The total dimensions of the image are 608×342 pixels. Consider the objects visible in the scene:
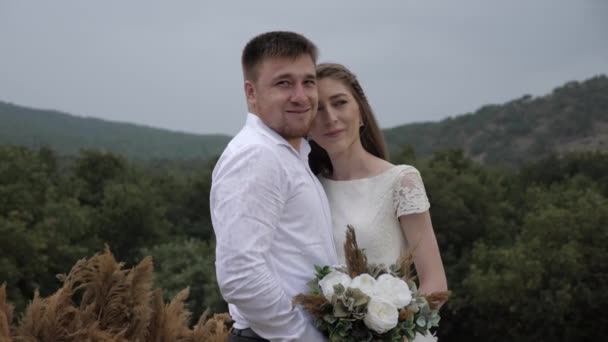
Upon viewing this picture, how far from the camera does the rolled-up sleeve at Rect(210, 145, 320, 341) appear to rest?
3080mm

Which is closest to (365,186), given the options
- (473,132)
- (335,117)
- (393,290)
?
(335,117)

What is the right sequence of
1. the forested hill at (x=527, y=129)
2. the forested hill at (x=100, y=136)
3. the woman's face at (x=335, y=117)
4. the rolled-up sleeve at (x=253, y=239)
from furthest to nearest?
the forested hill at (x=100, y=136), the forested hill at (x=527, y=129), the woman's face at (x=335, y=117), the rolled-up sleeve at (x=253, y=239)

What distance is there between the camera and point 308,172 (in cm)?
356

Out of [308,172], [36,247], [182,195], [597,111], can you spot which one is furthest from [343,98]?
[597,111]

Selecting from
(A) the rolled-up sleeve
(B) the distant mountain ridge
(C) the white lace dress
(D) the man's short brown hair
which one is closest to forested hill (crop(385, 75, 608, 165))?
(B) the distant mountain ridge

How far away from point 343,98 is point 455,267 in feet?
106

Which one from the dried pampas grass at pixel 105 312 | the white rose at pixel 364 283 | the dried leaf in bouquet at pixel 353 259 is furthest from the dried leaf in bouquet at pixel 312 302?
the dried pampas grass at pixel 105 312

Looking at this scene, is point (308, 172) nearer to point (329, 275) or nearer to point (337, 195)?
point (329, 275)

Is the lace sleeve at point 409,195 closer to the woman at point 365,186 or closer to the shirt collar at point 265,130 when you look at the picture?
the woman at point 365,186

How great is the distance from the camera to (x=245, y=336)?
3.37m

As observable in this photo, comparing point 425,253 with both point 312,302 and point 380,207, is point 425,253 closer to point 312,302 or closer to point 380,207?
point 380,207

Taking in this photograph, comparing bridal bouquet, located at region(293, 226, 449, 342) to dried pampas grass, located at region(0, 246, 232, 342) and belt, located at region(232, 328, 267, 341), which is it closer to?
belt, located at region(232, 328, 267, 341)

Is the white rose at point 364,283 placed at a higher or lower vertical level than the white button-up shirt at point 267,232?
lower

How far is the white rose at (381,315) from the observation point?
3.13m
